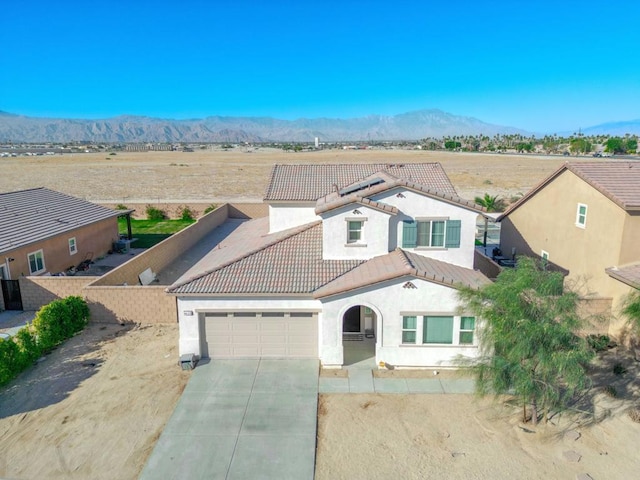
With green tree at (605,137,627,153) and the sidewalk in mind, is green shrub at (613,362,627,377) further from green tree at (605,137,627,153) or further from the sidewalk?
green tree at (605,137,627,153)

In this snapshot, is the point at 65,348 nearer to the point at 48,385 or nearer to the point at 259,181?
the point at 48,385

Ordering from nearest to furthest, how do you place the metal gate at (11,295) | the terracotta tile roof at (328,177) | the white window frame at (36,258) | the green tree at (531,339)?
the green tree at (531,339) < the metal gate at (11,295) < the white window frame at (36,258) < the terracotta tile roof at (328,177)

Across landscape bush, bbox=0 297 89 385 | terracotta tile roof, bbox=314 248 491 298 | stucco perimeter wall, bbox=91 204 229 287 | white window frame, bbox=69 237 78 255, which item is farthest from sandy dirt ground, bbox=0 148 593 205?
terracotta tile roof, bbox=314 248 491 298

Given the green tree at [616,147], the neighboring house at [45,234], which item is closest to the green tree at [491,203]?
the neighboring house at [45,234]

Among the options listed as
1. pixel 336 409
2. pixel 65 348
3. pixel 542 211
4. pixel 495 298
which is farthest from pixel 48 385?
pixel 542 211

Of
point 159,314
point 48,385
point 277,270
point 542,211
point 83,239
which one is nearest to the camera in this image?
point 48,385

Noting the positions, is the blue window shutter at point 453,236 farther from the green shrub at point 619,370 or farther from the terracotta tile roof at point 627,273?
the green shrub at point 619,370

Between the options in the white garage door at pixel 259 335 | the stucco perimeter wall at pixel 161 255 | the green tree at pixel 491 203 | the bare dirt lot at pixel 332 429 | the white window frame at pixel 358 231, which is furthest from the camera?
the green tree at pixel 491 203
